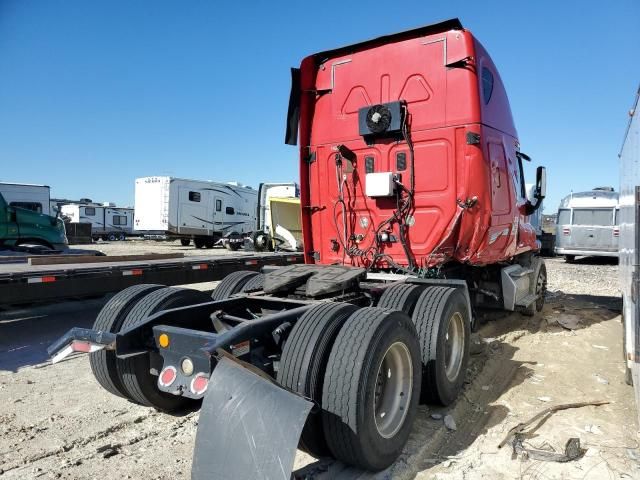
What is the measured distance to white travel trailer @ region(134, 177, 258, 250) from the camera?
82.3 ft

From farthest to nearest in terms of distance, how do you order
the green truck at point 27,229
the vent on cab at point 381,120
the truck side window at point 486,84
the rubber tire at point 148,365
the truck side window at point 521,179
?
1. the green truck at point 27,229
2. the truck side window at point 521,179
3. the vent on cab at point 381,120
4. the truck side window at point 486,84
5. the rubber tire at point 148,365

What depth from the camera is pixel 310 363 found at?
2980 mm

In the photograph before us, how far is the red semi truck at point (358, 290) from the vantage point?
284cm

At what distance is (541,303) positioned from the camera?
360 inches

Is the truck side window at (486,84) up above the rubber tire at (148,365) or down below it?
above

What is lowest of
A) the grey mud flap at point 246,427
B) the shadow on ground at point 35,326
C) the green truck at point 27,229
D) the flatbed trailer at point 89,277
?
the shadow on ground at point 35,326

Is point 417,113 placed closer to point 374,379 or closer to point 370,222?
point 370,222

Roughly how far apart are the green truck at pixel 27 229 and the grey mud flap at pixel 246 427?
38.2ft

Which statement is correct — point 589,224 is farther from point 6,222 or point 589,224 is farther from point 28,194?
point 28,194

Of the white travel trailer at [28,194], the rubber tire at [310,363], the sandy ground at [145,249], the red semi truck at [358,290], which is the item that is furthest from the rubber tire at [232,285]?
A: the white travel trailer at [28,194]

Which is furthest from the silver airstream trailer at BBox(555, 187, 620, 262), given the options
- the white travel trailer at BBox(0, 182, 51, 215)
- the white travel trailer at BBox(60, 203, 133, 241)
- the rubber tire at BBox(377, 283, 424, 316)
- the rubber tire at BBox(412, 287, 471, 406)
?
the white travel trailer at BBox(60, 203, 133, 241)

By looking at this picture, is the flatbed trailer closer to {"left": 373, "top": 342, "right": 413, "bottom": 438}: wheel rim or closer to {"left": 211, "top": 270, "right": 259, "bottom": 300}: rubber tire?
{"left": 211, "top": 270, "right": 259, "bottom": 300}: rubber tire

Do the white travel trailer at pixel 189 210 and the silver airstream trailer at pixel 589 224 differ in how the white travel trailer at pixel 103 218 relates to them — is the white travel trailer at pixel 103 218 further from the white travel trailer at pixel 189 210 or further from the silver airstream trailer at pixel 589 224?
the silver airstream trailer at pixel 589 224

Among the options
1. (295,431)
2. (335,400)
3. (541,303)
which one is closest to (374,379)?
(335,400)
